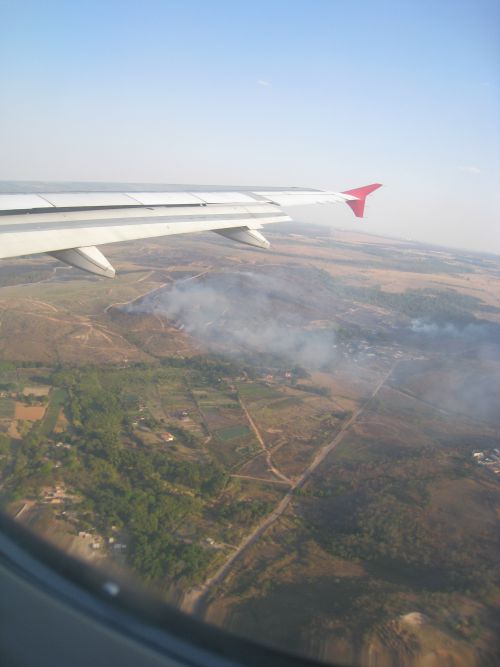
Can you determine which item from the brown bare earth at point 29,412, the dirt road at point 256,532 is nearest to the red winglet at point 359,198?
the dirt road at point 256,532

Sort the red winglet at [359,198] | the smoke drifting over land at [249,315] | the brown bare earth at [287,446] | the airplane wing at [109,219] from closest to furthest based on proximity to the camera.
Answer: the brown bare earth at [287,446] < the airplane wing at [109,219] < the red winglet at [359,198] < the smoke drifting over land at [249,315]

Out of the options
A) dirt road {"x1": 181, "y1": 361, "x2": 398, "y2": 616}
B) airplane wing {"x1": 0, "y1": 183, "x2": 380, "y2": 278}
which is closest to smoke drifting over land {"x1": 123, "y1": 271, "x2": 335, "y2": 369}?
dirt road {"x1": 181, "y1": 361, "x2": 398, "y2": 616}

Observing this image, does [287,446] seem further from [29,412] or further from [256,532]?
[29,412]

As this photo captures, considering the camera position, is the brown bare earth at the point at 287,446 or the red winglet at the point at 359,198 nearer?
the brown bare earth at the point at 287,446

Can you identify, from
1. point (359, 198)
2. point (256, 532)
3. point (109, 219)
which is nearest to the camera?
point (109, 219)

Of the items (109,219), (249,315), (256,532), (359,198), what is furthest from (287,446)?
(249,315)

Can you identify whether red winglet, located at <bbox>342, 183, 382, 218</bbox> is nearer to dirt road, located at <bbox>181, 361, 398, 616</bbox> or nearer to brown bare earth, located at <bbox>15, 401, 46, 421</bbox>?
dirt road, located at <bbox>181, 361, 398, 616</bbox>

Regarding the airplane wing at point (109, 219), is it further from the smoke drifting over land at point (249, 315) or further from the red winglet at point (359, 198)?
the smoke drifting over land at point (249, 315)
